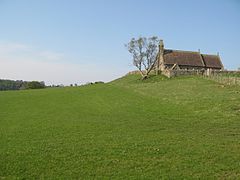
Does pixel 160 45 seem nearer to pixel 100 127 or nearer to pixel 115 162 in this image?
pixel 100 127

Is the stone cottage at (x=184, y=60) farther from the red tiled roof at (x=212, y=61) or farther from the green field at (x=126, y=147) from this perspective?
the green field at (x=126, y=147)

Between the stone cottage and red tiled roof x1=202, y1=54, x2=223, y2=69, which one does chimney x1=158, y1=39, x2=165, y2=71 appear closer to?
the stone cottage

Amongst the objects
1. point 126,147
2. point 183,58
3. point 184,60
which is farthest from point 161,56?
point 126,147

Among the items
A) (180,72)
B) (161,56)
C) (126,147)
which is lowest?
(126,147)

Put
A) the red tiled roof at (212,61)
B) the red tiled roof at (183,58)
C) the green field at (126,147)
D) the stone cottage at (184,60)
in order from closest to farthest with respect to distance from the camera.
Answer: the green field at (126,147)
the stone cottage at (184,60)
the red tiled roof at (183,58)
the red tiled roof at (212,61)

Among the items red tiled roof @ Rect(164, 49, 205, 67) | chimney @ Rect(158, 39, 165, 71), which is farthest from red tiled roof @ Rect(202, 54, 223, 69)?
chimney @ Rect(158, 39, 165, 71)

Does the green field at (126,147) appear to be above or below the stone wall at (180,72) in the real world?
below

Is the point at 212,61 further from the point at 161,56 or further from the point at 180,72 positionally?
the point at 180,72

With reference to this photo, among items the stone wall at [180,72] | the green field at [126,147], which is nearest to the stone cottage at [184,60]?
the stone wall at [180,72]

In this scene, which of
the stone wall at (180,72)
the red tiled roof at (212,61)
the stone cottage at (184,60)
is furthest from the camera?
the red tiled roof at (212,61)

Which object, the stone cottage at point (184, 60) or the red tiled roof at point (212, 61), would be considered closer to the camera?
the stone cottage at point (184, 60)

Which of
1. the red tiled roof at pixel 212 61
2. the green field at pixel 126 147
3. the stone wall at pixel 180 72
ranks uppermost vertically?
the red tiled roof at pixel 212 61

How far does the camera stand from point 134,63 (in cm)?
8650

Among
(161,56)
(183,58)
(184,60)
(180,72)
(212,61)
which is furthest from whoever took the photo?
(212,61)
